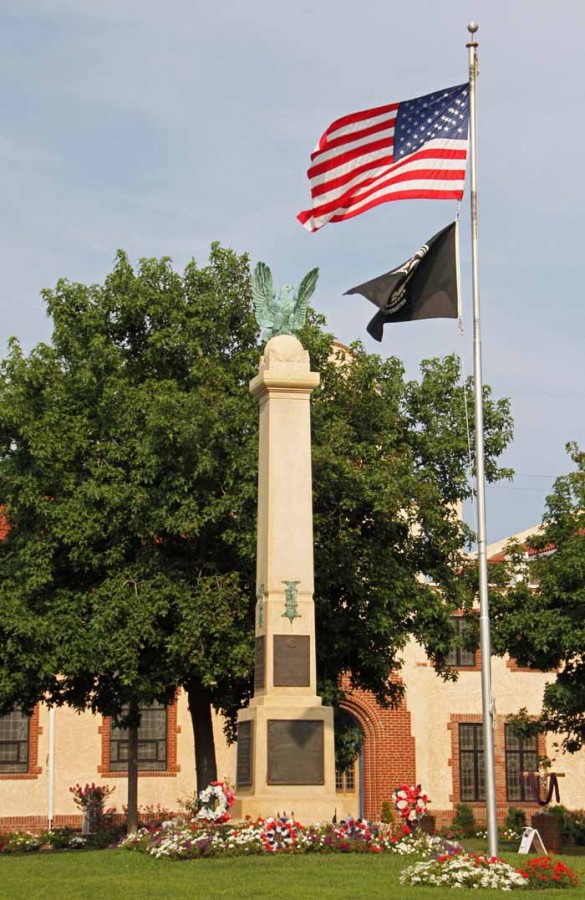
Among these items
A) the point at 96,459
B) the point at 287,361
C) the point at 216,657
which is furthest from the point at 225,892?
the point at 96,459

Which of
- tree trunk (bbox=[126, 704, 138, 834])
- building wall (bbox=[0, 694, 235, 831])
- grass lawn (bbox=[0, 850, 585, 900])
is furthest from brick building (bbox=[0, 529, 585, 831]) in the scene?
grass lawn (bbox=[0, 850, 585, 900])

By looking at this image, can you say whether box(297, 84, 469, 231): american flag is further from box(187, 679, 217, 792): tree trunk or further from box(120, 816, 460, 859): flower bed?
box(187, 679, 217, 792): tree trunk

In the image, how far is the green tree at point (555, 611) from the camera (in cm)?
2902

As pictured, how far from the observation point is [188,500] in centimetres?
2727

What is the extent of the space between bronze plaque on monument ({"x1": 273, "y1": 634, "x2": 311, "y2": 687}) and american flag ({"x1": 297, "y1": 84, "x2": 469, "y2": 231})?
6.50 m

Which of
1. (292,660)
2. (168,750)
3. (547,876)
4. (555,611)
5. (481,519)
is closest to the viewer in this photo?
(547,876)

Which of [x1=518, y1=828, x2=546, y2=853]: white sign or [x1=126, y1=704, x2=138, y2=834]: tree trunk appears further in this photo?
[x1=126, y1=704, x2=138, y2=834]: tree trunk

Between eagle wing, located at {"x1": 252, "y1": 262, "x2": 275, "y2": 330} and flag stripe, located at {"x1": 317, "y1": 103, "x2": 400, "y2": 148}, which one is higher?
flag stripe, located at {"x1": 317, "y1": 103, "x2": 400, "y2": 148}

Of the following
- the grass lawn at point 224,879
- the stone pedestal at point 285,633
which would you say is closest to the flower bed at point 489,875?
the grass lawn at point 224,879

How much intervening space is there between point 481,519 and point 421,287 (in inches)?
136

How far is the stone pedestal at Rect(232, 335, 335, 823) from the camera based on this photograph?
20953mm

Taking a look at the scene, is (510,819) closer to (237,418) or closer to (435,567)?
(435,567)

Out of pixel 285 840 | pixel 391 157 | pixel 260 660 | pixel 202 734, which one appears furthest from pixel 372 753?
pixel 391 157

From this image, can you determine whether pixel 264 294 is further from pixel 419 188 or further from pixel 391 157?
pixel 419 188
